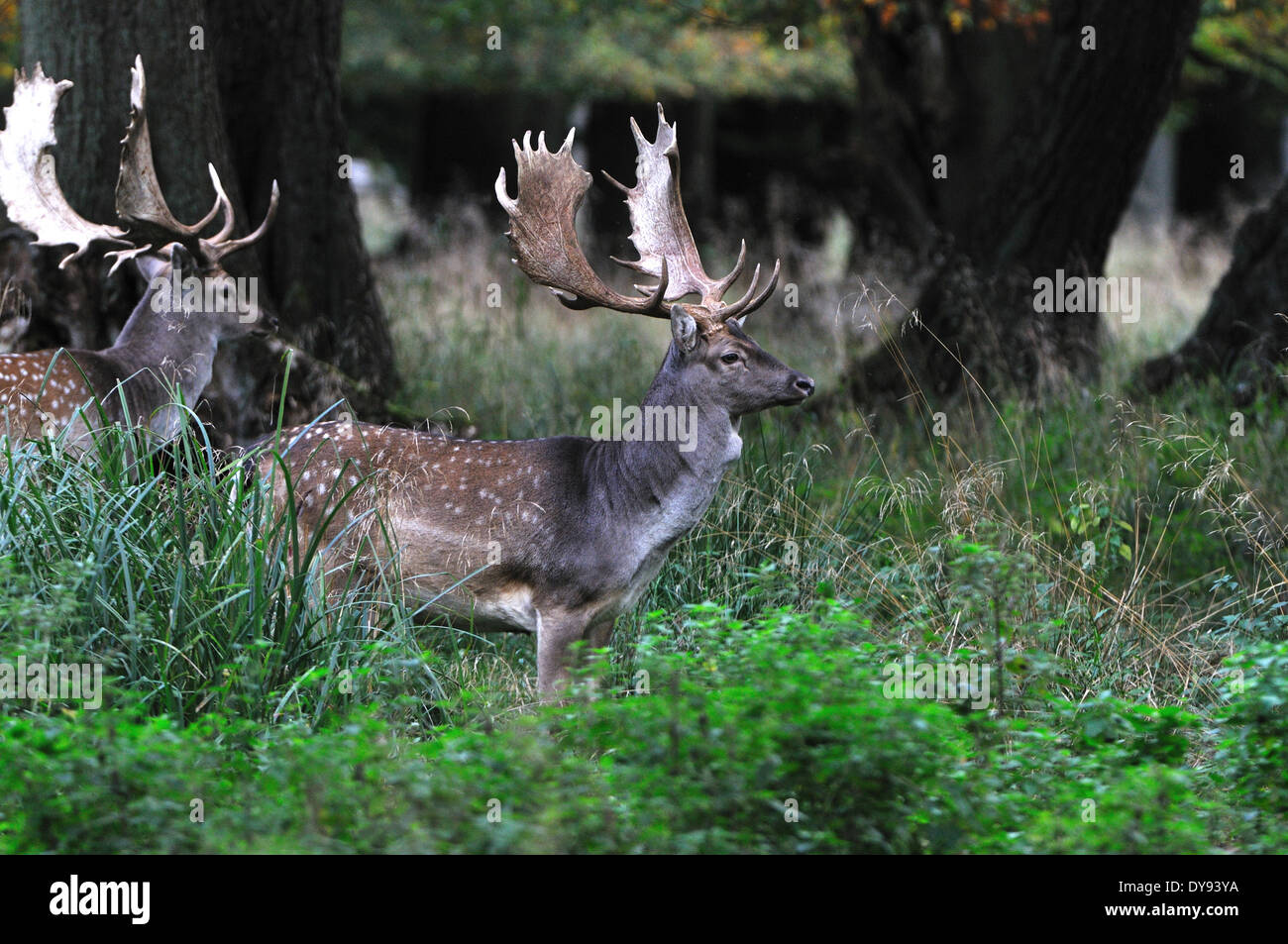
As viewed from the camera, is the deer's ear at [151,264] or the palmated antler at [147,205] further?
the deer's ear at [151,264]

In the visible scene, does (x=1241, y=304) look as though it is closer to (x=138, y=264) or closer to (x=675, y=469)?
(x=675, y=469)

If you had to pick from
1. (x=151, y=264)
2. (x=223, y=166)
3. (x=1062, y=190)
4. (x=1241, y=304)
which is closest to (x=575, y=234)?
(x=151, y=264)

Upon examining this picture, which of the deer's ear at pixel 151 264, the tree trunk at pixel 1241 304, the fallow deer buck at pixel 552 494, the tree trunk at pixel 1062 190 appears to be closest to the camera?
the fallow deer buck at pixel 552 494

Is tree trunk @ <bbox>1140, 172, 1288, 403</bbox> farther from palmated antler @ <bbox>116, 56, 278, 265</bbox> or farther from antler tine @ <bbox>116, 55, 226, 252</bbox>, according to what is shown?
A: antler tine @ <bbox>116, 55, 226, 252</bbox>

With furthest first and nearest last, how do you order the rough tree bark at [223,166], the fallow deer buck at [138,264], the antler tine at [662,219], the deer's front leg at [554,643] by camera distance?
the rough tree bark at [223,166] → the fallow deer buck at [138,264] → the antler tine at [662,219] → the deer's front leg at [554,643]

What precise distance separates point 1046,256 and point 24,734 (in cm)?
704

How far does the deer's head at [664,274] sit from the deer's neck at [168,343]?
2036mm

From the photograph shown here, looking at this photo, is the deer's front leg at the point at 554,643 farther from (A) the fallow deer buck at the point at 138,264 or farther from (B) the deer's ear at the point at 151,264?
(B) the deer's ear at the point at 151,264

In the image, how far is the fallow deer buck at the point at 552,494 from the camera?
5.89 meters

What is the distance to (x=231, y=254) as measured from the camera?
26.8 feet

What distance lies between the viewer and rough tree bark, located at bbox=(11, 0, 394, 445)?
8016 mm

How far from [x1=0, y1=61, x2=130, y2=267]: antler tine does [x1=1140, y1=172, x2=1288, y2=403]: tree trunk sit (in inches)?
228

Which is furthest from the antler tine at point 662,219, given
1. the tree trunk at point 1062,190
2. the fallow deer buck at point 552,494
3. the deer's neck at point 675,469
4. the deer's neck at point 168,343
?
the tree trunk at point 1062,190

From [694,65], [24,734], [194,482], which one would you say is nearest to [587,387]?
[194,482]
